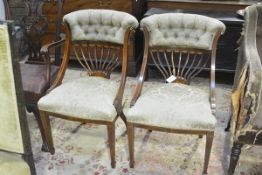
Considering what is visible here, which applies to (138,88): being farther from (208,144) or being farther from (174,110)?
(208,144)

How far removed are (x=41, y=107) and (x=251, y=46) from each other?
4.54ft

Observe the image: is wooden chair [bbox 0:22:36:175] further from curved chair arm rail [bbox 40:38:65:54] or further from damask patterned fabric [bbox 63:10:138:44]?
damask patterned fabric [bbox 63:10:138:44]

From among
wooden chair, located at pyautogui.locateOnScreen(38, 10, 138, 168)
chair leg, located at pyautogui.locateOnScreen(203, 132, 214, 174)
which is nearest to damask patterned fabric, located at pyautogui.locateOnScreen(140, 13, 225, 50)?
wooden chair, located at pyautogui.locateOnScreen(38, 10, 138, 168)

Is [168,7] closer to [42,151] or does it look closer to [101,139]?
[101,139]

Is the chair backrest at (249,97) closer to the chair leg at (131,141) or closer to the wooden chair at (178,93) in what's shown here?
the wooden chair at (178,93)

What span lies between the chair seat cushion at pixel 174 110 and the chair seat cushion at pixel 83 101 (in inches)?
6.4

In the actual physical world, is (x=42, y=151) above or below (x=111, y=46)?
below

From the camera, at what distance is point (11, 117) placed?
124 cm

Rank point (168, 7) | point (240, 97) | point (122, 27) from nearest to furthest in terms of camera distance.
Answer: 1. point (240, 97)
2. point (122, 27)
3. point (168, 7)

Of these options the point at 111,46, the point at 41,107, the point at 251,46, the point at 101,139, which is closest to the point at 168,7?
the point at 111,46

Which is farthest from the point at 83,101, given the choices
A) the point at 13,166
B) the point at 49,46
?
the point at 13,166

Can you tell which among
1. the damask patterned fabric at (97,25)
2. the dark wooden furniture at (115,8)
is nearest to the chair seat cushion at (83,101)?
Result: the damask patterned fabric at (97,25)

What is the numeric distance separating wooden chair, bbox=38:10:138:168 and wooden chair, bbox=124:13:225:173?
12cm

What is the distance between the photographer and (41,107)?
2021mm
